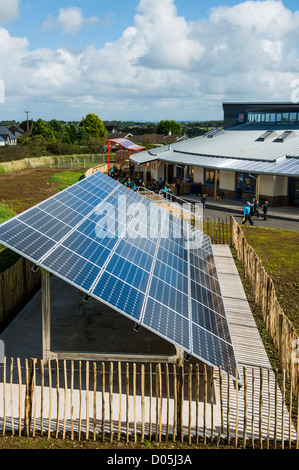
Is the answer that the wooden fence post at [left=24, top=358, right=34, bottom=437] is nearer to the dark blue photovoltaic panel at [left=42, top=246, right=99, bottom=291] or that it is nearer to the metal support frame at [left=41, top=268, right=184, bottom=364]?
the metal support frame at [left=41, top=268, right=184, bottom=364]

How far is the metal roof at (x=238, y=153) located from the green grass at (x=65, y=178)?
7.42 meters

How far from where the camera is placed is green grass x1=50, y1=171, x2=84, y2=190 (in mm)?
48406

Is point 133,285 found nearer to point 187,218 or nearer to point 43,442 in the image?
point 43,442

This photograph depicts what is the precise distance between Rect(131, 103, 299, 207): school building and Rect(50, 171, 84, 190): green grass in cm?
715

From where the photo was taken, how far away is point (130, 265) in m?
10.9

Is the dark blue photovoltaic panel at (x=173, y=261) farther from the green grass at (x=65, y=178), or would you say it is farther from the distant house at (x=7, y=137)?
the distant house at (x=7, y=137)

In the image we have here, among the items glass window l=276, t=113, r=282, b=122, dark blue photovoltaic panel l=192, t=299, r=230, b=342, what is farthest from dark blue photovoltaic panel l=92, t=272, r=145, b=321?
glass window l=276, t=113, r=282, b=122

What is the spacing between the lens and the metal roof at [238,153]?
34.3m

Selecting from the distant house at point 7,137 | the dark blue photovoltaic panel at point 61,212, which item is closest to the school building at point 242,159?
the dark blue photovoltaic panel at point 61,212

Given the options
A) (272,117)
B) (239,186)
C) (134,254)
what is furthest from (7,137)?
(134,254)

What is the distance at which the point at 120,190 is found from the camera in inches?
743

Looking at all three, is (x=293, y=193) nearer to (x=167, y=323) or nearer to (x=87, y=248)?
(x=87, y=248)

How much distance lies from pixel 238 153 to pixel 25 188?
65.8 ft

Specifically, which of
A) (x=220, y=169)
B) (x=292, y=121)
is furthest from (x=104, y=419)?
(x=292, y=121)
